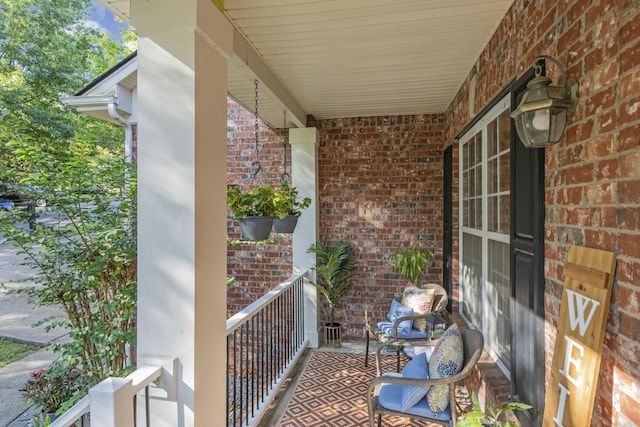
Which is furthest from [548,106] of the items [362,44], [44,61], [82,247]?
[44,61]

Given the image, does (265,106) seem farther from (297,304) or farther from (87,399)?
(87,399)

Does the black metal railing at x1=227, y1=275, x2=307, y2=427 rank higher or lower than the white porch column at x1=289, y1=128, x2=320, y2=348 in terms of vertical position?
lower

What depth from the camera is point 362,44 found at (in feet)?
7.99

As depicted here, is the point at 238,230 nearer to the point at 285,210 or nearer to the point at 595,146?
the point at 285,210

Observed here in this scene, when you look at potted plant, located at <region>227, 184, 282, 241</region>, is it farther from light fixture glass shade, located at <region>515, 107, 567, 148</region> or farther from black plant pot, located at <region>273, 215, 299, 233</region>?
light fixture glass shade, located at <region>515, 107, 567, 148</region>

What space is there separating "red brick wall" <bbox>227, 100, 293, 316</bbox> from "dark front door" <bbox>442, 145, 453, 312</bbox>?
1.97 metres

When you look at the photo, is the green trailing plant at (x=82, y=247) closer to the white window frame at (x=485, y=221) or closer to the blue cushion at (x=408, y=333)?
the blue cushion at (x=408, y=333)

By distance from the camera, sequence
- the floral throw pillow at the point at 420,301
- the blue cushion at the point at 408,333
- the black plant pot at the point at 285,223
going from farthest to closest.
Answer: the floral throw pillow at the point at 420,301 < the blue cushion at the point at 408,333 < the black plant pot at the point at 285,223

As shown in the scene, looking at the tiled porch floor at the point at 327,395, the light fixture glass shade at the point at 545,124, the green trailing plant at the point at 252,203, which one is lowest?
the tiled porch floor at the point at 327,395

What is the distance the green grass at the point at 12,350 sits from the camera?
16.5 ft

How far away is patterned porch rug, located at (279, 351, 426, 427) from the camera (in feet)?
9.08

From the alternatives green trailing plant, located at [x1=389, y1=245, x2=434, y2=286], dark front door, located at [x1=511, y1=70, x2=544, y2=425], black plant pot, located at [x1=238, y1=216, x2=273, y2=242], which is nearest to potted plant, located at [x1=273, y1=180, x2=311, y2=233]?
black plant pot, located at [x1=238, y1=216, x2=273, y2=242]

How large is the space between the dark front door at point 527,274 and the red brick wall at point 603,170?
6 centimetres

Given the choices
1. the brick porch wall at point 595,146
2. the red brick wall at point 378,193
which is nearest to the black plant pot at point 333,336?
the red brick wall at point 378,193
